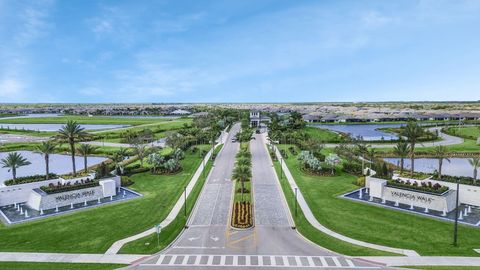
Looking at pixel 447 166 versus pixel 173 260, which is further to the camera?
pixel 447 166

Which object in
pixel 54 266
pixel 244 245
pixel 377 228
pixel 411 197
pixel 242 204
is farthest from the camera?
pixel 242 204

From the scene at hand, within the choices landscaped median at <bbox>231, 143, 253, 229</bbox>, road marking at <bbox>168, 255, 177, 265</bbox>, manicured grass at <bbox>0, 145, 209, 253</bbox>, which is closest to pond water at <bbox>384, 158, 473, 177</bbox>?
landscaped median at <bbox>231, 143, 253, 229</bbox>

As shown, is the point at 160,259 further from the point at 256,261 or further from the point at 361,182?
the point at 361,182

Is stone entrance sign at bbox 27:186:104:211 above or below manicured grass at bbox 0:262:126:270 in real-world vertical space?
above

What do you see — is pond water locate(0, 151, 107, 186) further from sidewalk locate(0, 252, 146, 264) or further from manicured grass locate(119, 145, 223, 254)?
manicured grass locate(119, 145, 223, 254)

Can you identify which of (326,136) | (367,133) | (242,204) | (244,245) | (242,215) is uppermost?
(367,133)

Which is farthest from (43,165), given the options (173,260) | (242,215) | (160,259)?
(173,260)
